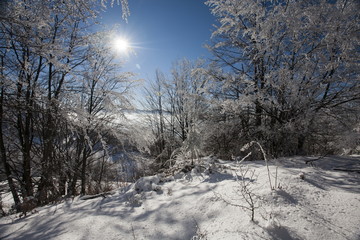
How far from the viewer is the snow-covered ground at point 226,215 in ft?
3.86

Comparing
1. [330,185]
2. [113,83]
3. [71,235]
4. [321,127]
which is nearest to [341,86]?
[321,127]

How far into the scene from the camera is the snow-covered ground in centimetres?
118

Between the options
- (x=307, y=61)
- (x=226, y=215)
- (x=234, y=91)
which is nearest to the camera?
(x=226, y=215)

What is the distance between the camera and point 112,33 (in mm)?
5082

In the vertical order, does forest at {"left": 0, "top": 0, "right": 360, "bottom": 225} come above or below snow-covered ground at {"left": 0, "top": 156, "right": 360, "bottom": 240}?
above

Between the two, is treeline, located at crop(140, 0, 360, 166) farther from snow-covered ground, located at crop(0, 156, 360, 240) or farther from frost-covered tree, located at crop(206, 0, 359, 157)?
snow-covered ground, located at crop(0, 156, 360, 240)

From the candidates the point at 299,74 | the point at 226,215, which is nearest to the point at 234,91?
the point at 299,74

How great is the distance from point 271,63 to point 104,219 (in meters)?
5.37

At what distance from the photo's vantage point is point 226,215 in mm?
1486

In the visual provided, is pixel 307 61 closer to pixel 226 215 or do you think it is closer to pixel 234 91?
pixel 234 91

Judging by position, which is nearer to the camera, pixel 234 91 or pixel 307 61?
pixel 307 61

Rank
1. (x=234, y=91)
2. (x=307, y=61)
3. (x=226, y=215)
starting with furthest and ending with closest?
(x=234, y=91) → (x=307, y=61) → (x=226, y=215)

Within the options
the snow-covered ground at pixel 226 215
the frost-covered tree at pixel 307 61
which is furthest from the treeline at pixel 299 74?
the snow-covered ground at pixel 226 215

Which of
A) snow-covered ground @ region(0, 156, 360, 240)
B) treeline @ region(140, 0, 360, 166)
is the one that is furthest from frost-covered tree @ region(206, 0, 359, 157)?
snow-covered ground @ region(0, 156, 360, 240)
